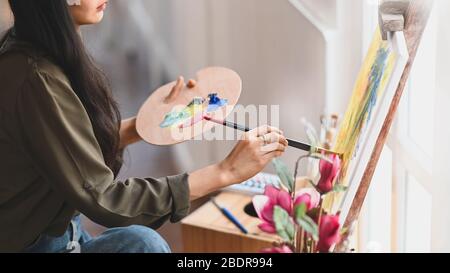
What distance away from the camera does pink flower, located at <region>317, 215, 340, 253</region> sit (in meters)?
0.82

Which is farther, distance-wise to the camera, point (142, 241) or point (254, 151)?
point (142, 241)

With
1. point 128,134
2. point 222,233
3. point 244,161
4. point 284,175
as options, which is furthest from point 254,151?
point 222,233

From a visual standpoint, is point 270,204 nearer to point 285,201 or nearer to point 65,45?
point 285,201

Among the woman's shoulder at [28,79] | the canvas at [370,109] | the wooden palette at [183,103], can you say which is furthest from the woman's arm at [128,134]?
the canvas at [370,109]

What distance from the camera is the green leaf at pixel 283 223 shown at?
817 mm

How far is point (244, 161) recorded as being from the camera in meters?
1.00

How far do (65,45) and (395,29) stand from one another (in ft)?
1.68

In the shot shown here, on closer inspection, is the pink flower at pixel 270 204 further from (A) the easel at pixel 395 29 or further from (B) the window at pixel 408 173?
(B) the window at pixel 408 173

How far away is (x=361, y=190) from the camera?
0.91 m

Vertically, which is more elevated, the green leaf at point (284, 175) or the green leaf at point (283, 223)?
the green leaf at point (284, 175)

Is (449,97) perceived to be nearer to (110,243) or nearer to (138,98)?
(110,243)

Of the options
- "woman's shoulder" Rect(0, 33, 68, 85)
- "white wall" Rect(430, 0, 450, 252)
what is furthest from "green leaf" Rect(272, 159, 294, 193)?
"woman's shoulder" Rect(0, 33, 68, 85)

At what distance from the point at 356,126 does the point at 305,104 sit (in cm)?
60
